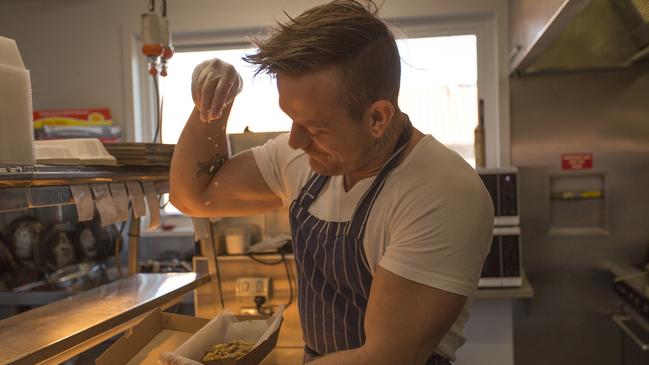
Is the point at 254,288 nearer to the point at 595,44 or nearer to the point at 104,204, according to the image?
the point at 104,204

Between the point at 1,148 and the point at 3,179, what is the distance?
8 cm

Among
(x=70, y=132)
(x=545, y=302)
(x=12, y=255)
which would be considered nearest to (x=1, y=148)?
(x=12, y=255)

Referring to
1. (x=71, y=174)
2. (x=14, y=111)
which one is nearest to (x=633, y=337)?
(x=71, y=174)

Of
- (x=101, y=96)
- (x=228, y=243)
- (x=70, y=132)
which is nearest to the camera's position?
(x=228, y=243)

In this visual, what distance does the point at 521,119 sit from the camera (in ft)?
9.40

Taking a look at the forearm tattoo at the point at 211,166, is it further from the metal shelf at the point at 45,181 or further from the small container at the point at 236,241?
the small container at the point at 236,241

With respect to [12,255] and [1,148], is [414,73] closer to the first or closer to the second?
[12,255]

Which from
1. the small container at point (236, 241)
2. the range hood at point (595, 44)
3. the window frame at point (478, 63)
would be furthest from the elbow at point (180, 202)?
the window frame at point (478, 63)

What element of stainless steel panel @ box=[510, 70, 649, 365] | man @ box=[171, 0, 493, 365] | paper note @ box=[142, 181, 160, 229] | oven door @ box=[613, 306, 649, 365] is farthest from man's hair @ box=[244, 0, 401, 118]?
stainless steel panel @ box=[510, 70, 649, 365]

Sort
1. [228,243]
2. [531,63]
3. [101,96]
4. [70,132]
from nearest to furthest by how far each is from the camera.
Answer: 1. [228,243]
2. [531,63]
3. [70,132]
4. [101,96]

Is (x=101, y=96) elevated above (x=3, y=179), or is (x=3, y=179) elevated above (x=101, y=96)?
(x=101, y=96)

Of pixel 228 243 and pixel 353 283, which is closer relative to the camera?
pixel 353 283

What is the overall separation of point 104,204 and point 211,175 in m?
0.41

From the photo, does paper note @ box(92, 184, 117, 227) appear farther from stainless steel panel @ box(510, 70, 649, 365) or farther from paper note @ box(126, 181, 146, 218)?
stainless steel panel @ box(510, 70, 649, 365)
